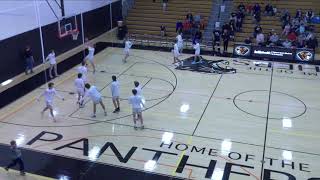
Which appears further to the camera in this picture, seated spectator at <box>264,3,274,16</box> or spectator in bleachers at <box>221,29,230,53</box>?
seated spectator at <box>264,3,274,16</box>

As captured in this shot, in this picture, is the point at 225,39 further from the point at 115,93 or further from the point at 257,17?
the point at 115,93

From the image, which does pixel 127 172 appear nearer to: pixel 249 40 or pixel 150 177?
pixel 150 177

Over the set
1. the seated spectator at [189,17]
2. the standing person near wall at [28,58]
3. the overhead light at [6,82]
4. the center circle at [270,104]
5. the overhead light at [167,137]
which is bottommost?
the overhead light at [167,137]

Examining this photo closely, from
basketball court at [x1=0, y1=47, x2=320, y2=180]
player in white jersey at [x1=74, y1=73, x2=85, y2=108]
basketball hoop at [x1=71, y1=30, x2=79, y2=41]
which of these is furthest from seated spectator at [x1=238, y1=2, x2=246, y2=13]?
player in white jersey at [x1=74, y1=73, x2=85, y2=108]

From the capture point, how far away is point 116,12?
3059 cm

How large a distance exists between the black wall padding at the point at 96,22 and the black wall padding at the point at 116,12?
2.41 ft

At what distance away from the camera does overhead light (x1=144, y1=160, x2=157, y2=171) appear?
39.4ft

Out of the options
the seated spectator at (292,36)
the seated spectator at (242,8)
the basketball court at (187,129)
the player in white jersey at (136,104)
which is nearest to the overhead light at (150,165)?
the basketball court at (187,129)

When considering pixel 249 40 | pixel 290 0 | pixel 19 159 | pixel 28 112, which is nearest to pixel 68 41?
pixel 28 112

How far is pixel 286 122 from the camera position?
15.3m

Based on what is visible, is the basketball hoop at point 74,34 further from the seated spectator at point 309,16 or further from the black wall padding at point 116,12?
the seated spectator at point 309,16

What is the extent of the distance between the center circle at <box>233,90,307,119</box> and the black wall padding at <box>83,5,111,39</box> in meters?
13.0

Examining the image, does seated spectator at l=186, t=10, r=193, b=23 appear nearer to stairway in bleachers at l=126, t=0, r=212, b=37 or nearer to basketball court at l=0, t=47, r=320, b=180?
stairway in bleachers at l=126, t=0, r=212, b=37

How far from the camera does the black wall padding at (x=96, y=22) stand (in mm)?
26578
